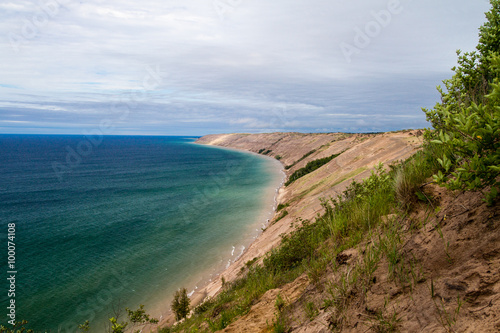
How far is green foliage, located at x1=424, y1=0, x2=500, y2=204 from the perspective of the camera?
2895mm

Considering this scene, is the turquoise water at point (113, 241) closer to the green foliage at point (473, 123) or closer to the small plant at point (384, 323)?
the small plant at point (384, 323)

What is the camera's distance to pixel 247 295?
745 cm

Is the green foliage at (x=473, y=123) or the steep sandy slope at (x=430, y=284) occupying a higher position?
the green foliage at (x=473, y=123)

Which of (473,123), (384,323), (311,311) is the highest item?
(473,123)

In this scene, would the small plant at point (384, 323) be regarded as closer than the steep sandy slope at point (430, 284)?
No

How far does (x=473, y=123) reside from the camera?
123 inches

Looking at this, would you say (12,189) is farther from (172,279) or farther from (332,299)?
(332,299)

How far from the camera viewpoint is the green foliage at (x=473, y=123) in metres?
2.89

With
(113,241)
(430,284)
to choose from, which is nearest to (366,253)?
(430,284)

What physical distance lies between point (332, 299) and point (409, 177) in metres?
3.00

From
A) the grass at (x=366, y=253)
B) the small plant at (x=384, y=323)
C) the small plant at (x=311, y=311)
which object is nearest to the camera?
the small plant at (x=384, y=323)

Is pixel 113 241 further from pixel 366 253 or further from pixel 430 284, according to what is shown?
pixel 430 284

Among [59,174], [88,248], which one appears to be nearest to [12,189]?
[59,174]

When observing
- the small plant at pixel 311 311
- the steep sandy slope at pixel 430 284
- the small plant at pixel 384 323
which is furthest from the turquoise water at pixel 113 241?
the small plant at pixel 384 323
